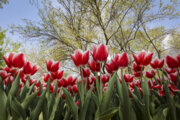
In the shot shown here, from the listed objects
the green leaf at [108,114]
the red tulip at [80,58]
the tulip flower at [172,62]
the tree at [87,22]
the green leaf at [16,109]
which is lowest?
the green leaf at [108,114]

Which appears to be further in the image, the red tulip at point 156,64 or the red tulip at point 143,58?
the red tulip at point 156,64

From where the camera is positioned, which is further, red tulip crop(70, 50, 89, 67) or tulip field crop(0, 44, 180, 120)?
red tulip crop(70, 50, 89, 67)

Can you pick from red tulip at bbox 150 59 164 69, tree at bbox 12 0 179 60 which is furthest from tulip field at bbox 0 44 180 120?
tree at bbox 12 0 179 60

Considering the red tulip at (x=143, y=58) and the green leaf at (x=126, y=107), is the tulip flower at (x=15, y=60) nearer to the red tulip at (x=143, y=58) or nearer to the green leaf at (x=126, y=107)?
the green leaf at (x=126, y=107)

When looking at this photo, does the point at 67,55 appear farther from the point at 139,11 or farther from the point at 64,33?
the point at 139,11

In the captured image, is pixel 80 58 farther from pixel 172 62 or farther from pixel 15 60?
pixel 172 62

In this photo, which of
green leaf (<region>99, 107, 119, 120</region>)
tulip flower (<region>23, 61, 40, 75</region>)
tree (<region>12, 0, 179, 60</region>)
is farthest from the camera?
tree (<region>12, 0, 179, 60</region>)

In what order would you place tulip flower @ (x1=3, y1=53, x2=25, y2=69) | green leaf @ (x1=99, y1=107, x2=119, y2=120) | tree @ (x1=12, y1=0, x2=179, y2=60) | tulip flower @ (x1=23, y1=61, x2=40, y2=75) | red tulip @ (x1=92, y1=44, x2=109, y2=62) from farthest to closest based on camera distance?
tree @ (x1=12, y1=0, x2=179, y2=60) → tulip flower @ (x1=23, y1=61, x2=40, y2=75) → tulip flower @ (x1=3, y1=53, x2=25, y2=69) → red tulip @ (x1=92, y1=44, x2=109, y2=62) → green leaf @ (x1=99, y1=107, x2=119, y2=120)

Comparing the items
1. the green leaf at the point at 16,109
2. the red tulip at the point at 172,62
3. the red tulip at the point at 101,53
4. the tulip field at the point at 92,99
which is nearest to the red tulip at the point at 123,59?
the tulip field at the point at 92,99

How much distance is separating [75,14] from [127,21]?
299cm

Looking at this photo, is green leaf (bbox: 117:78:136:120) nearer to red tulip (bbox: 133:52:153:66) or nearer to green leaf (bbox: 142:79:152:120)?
green leaf (bbox: 142:79:152:120)

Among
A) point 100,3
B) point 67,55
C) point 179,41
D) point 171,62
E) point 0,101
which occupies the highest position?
point 100,3

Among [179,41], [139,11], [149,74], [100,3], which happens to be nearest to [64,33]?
[100,3]

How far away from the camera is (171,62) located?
997 mm
